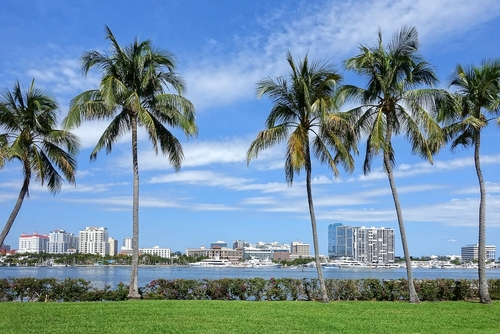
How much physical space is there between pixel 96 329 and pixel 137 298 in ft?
22.8

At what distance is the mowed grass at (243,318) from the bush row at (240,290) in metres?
2.40

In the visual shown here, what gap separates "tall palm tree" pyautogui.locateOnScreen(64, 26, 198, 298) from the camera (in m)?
17.9

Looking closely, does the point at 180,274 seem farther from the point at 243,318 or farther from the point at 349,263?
the point at 243,318

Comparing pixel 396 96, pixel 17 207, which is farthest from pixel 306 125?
pixel 17 207

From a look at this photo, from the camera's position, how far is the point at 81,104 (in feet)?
59.9

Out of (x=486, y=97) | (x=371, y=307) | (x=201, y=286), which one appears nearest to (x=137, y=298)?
(x=201, y=286)

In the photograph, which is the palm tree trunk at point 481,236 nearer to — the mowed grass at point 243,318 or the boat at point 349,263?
the mowed grass at point 243,318

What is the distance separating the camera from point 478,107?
18547 mm

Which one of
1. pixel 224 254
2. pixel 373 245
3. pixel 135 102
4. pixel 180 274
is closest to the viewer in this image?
pixel 135 102

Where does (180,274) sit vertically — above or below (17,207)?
below

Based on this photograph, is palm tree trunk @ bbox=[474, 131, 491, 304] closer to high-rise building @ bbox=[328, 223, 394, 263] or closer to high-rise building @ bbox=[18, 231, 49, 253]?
high-rise building @ bbox=[328, 223, 394, 263]

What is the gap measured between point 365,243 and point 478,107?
12585 centimetres

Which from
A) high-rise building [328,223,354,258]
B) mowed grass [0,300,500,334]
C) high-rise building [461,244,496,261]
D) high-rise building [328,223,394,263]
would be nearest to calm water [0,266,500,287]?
high-rise building [328,223,394,263]

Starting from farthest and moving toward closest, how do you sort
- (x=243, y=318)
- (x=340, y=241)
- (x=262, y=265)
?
(x=262, y=265), (x=340, y=241), (x=243, y=318)
